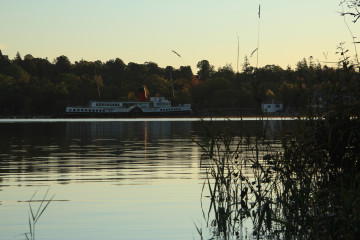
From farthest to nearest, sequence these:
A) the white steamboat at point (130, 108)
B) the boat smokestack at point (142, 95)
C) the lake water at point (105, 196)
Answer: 1. the boat smokestack at point (142, 95)
2. the white steamboat at point (130, 108)
3. the lake water at point (105, 196)

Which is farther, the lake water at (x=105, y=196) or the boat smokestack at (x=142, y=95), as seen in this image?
the boat smokestack at (x=142, y=95)

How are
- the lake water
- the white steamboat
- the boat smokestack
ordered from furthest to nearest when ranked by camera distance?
the boat smokestack → the white steamboat → the lake water

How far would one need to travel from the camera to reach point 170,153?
35.1 m

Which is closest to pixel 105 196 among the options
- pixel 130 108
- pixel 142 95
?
pixel 130 108

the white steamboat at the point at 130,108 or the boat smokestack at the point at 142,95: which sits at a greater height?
the boat smokestack at the point at 142,95

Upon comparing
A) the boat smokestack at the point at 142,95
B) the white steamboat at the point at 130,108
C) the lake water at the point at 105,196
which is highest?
the boat smokestack at the point at 142,95

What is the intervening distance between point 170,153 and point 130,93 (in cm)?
16379

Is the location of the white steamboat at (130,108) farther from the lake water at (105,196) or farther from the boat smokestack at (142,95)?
the lake water at (105,196)

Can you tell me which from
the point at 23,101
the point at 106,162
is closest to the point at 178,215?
the point at 106,162

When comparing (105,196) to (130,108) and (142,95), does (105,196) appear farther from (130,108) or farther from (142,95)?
(142,95)

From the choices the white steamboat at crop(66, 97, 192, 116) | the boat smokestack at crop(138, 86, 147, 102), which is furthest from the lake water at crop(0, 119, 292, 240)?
the boat smokestack at crop(138, 86, 147, 102)

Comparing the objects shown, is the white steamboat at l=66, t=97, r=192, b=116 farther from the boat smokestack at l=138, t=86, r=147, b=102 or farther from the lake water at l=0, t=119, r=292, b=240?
the lake water at l=0, t=119, r=292, b=240

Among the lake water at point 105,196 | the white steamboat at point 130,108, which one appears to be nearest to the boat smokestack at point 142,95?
the white steamboat at point 130,108

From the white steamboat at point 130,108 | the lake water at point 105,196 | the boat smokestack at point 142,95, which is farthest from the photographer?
the boat smokestack at point 142,95
